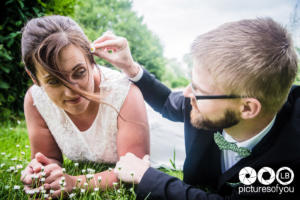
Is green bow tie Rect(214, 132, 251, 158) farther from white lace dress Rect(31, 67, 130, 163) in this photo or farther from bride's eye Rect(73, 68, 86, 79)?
bride's eye Rect(73, 68, 86, 79)

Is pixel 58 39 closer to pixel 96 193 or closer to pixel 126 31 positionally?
pixel 96 193

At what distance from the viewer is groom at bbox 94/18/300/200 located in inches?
71.7

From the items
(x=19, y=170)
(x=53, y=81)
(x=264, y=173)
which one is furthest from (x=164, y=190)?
(x=19, y=170)

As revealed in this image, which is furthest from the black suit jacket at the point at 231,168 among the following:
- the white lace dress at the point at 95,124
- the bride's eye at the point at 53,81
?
the bride's eye at the point at 53,81

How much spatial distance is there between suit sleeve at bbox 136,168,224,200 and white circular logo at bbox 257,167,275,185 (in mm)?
368

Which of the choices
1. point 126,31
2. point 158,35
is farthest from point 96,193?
point 158,35

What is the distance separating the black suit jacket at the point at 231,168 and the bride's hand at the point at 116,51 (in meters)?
0.22

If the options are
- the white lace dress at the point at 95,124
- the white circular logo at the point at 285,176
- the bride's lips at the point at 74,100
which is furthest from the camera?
the white lace dress at the point at 95,124

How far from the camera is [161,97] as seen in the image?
296cm

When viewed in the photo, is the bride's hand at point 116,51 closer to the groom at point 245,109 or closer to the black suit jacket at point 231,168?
the groom at point 245,109

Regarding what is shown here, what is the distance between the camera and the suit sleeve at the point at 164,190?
76.7 inches

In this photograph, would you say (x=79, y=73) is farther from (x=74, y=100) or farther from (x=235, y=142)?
(x=235, y=142)

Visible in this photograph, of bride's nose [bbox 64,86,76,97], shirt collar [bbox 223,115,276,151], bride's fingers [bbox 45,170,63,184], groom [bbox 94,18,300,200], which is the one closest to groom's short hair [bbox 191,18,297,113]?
groom [bbox 94,18,300,200]

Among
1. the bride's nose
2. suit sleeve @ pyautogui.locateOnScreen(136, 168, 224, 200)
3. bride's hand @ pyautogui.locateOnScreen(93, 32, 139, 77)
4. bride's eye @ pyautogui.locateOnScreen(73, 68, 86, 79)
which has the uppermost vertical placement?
bride's hand @ pyautogui.locateOnScreen(93, 32, 139, 77)
